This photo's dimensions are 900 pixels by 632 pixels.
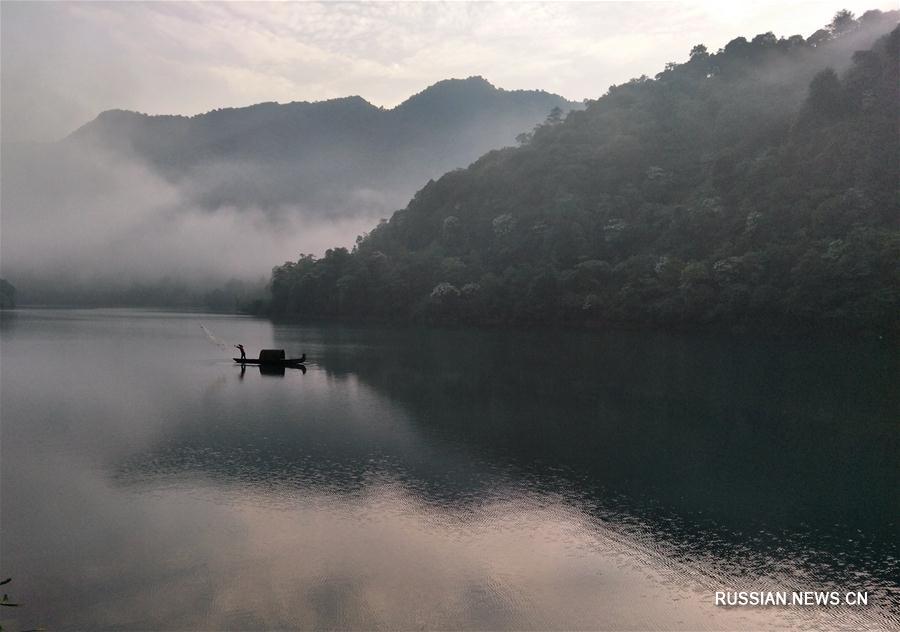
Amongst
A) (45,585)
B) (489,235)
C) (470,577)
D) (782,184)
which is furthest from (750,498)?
(489,235)

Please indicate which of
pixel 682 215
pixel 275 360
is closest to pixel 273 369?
pixel 275 360

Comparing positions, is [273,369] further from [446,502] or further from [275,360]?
[446,502]

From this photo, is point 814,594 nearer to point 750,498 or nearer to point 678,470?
point 750,498

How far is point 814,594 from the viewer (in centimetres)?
1828

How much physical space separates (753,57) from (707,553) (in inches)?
7194

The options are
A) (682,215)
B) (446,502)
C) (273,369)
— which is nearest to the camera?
(446,502)

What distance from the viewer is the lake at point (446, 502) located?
17.4 metres

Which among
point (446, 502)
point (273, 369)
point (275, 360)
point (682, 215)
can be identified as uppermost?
point (682, 215)

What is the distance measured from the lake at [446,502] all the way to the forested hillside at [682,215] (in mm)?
45445

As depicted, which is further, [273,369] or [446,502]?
[273,369]

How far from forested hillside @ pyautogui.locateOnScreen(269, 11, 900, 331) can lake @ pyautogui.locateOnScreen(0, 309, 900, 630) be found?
45.4 metres

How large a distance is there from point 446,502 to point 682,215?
104577 mm

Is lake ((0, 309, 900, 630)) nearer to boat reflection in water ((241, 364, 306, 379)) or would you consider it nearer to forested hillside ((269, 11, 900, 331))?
boat reflection in water ((241, 364, 306, 379))

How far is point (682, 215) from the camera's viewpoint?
117188 mm
